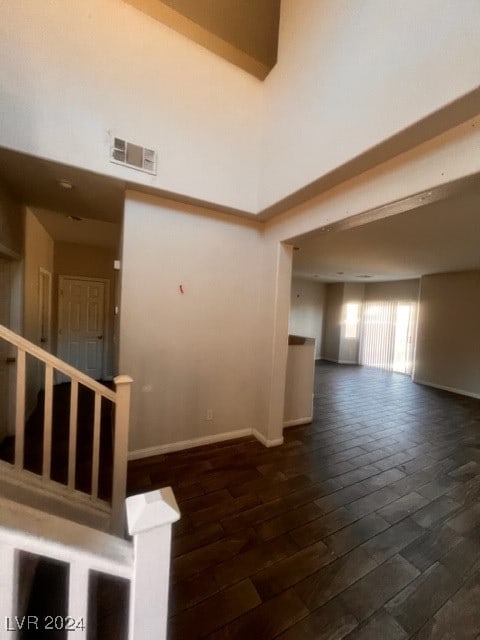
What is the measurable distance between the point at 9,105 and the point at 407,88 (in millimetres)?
2568

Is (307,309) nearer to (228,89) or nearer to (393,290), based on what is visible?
(393,290)

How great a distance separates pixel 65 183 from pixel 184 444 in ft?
9.11

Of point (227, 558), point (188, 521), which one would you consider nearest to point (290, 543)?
point (227, 558)

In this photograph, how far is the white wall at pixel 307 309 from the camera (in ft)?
26.2

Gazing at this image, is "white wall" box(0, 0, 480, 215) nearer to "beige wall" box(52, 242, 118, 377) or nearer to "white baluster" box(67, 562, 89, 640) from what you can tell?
"white baluster" box(67, 562, 89, 640)

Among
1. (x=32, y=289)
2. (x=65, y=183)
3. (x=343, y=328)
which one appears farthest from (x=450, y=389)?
(x=32, y=289)

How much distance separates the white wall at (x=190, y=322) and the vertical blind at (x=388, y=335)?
5.59m

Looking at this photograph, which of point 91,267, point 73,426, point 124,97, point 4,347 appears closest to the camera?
point 73,426

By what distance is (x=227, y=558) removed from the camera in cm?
158

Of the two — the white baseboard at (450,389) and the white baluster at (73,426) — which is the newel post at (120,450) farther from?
the white baseboard at (450,389)

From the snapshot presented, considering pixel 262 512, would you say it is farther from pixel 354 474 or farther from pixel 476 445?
pixel 476 445

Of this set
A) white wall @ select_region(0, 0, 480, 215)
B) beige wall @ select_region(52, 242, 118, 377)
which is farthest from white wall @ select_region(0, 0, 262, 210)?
beige wall @ select_region(52, 242, 118, 377)

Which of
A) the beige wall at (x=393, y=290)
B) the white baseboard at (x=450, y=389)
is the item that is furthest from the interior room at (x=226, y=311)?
the beige wall at (x=393, y=290)

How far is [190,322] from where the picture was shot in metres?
2.76
